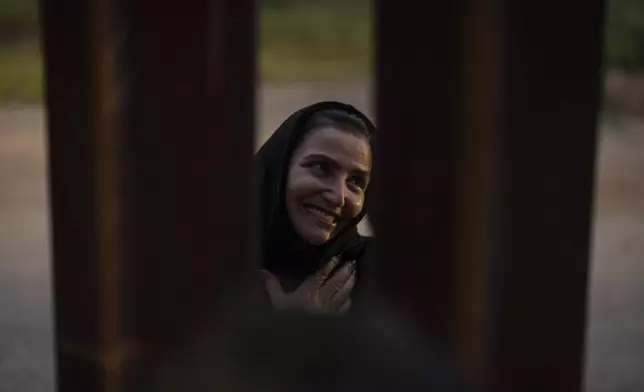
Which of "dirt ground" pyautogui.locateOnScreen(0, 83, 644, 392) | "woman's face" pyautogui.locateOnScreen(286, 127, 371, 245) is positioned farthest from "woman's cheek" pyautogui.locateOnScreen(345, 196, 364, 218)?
"dirt ground" pyautogui.locateOnScreen(0, 83, 644, 392)

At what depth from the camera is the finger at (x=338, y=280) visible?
95cm

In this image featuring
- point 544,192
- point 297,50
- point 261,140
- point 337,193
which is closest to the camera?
point 544,192

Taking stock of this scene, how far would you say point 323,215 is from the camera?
0.95m

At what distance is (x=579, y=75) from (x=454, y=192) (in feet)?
0.53

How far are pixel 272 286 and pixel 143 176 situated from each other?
7.3 inches

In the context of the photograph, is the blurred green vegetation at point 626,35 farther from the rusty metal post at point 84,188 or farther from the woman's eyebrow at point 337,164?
the rusty metal post at point 84,188

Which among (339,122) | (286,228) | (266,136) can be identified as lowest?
(266,136)

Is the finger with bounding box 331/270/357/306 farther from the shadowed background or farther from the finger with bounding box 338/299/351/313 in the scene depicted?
the shadowed background

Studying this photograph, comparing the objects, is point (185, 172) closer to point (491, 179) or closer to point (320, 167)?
point (320, 167)

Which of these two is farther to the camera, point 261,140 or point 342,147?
point 261,140

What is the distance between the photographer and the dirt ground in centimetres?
180

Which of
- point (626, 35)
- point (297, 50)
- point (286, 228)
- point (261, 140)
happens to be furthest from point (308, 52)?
point (286, 228)

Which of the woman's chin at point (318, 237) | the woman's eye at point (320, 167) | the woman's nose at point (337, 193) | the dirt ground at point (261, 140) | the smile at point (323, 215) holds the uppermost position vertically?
the woman's eye at point (320, 167)

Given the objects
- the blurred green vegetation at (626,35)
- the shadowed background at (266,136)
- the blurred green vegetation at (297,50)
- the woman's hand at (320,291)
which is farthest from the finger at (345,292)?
the blurred green vegetation at (626,35)
